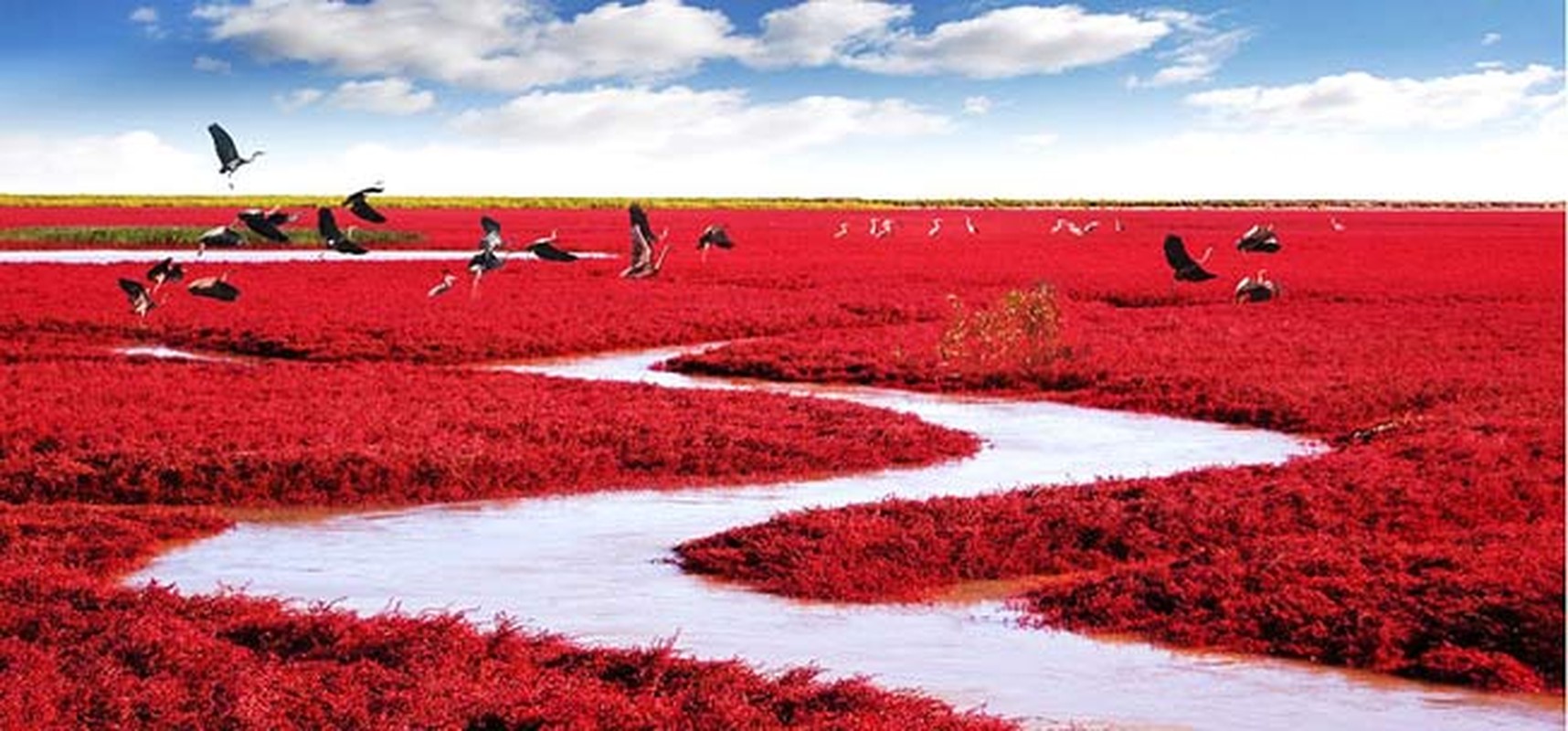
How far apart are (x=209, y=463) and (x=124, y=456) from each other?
994mm

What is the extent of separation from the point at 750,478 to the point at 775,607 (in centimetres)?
582

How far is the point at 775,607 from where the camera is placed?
41.0ft

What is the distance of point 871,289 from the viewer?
4553cm

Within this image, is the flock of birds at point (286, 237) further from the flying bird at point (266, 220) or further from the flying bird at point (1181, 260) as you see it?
the flying bird at point (1181, 260)

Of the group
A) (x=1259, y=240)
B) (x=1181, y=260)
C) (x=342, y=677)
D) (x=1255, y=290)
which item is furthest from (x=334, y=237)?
(x=1255, y=290)

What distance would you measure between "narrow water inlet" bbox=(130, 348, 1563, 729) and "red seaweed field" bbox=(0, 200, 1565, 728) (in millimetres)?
441

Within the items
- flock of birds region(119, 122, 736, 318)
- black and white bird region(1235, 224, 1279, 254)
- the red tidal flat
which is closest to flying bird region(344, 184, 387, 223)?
flock of birds region(119, 122, 736, 318)

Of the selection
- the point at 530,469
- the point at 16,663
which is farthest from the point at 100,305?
the point at 16,663

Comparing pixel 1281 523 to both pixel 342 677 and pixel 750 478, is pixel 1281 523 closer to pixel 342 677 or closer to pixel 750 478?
pixel 750 478

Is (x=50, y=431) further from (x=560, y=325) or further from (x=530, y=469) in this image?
(x=560, y=325)

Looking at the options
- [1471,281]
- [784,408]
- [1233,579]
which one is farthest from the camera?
[1471,281]

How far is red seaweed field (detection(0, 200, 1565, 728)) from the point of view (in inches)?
388

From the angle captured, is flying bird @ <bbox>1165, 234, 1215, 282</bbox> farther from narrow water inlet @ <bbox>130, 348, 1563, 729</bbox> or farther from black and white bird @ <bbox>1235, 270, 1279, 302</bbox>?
black and white bird @ <bbox>1235, 270, 1279, 302</bbox>

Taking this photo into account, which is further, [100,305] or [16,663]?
[100,305]
